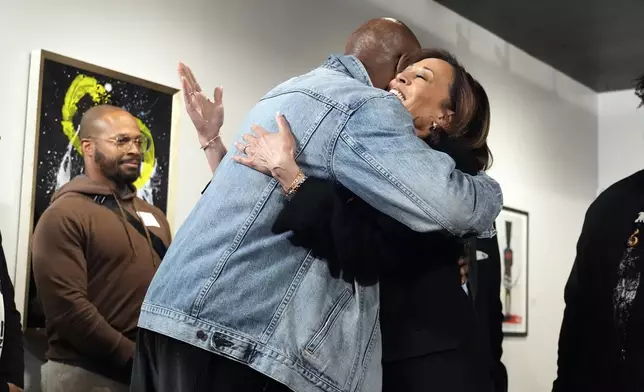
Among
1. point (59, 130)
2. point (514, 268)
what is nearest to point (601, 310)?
point (59, 130)

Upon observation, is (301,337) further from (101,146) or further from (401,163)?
(101,146)

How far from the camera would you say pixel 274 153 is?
145 centimetres

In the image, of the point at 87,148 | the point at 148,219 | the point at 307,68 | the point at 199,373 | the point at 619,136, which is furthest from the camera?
the point at 619,136

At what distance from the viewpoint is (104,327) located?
264 centimetres

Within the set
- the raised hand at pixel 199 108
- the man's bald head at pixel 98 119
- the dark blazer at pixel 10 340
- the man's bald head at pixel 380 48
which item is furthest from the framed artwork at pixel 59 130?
the man's bald head at pixel 380 48

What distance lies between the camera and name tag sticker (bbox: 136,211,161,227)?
116 inches

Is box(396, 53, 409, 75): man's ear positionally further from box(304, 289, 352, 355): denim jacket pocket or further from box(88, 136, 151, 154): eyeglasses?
box(88, 136, 151, 154): eyeglasses

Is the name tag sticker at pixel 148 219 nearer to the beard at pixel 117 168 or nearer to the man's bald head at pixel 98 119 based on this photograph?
the beard at pixel 117 168

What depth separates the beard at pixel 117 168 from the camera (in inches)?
113

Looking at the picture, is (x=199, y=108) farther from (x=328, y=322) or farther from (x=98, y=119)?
(x=98, y=119)

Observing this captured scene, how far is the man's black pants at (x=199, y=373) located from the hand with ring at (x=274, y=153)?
0.33 metres

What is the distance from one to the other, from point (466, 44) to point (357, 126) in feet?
12.1

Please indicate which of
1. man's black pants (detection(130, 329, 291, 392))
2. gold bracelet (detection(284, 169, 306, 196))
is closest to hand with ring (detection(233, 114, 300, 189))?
gold bracelet (detection(284, 169, 306, 196))

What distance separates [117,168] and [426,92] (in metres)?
1.46
